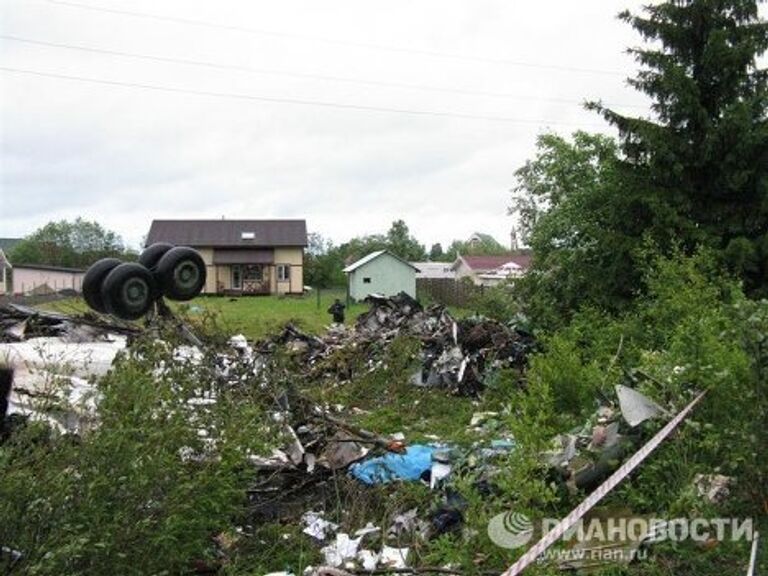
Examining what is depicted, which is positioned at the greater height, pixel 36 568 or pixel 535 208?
pixel 535 208

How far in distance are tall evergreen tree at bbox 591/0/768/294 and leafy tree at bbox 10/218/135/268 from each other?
48.0 meters

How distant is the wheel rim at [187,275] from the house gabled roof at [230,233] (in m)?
37.4

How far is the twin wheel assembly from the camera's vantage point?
10227 millimetres

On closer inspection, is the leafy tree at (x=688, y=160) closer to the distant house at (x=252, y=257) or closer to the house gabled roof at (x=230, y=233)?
the distant house at (x=252, y=257)

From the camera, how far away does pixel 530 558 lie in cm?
Result: 282

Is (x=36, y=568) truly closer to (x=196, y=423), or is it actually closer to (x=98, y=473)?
(x=98, y=473)

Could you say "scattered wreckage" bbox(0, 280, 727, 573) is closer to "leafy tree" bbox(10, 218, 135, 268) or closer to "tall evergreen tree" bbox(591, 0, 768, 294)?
"tall evergreen tree" bbox(591, 0, 768, 294)

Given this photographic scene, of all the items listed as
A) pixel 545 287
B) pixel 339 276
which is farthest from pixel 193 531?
pixel 339 276

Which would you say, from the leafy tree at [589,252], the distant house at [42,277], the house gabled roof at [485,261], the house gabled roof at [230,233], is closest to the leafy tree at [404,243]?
the house gabled roof at [485,261]

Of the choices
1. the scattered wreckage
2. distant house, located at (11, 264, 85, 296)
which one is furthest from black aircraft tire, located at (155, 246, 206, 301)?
distant house, located at (11, 264, 85, 296)

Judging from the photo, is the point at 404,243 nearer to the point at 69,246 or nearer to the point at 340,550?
the point at 69,246

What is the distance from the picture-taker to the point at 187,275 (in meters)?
10.8

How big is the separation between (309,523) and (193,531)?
1427mm

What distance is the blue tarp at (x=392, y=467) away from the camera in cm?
530
